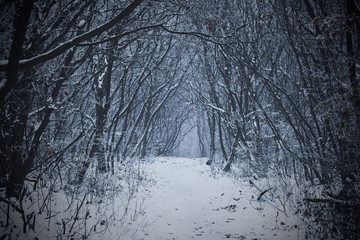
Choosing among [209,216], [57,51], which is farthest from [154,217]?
[57,51]

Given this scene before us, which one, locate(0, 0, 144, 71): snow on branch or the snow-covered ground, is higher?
locate(0, 0, 144, 71): snow on branch

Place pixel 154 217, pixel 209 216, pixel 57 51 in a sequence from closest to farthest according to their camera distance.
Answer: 1. pixel 57 51
2. pixel 154 217
3. pixel 209 216

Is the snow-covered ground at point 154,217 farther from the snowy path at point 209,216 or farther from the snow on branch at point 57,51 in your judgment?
the snow on branch at point 57,51

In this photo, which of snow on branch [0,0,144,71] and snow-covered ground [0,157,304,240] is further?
snow-covered ground [0,157,304,240]

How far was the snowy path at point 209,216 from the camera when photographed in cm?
343

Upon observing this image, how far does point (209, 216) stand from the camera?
4.34 meters

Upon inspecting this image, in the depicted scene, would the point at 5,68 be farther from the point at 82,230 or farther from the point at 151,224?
the point at 151,224

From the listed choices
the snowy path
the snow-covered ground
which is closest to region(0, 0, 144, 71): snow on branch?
the snow-covered ground

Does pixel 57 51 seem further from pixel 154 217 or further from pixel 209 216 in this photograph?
pixel 209 216

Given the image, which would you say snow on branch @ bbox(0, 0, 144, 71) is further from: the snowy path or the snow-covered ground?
the snowy path

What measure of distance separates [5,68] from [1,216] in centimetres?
204

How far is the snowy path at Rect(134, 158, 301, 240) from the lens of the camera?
3428 millimetres

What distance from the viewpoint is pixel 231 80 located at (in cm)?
905

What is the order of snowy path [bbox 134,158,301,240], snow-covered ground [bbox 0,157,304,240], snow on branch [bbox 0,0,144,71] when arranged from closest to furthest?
snow on branch [bbox 0,0,144,71] < snow-covered ground [bbox 0,157,304,240] < snowy path [bbox 134,158,301,240]
